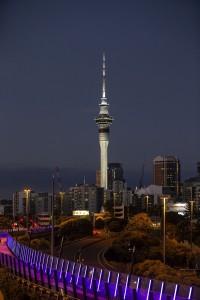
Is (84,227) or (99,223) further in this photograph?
(99,223)

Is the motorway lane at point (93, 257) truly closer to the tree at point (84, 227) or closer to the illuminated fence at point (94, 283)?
the illuminated fence at point (94, 283)

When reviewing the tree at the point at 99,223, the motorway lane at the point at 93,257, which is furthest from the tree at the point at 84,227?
the motorway lane at the point at 93,257

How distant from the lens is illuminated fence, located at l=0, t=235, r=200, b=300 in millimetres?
18547

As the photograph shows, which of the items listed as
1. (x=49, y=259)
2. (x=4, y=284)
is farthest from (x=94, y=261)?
(x=4, y=284)

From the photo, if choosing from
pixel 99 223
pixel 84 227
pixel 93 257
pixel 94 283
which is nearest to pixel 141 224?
pixel 84 227

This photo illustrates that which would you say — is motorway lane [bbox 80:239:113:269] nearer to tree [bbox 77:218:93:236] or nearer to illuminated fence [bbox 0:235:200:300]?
illuminated fence [bbox 0:235:200:300]

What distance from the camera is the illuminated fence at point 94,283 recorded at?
60.8 ft

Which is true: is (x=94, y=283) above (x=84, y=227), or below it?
above

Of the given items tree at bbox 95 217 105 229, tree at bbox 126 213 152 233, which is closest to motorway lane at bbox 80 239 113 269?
tree at bbox 126 213 152 233

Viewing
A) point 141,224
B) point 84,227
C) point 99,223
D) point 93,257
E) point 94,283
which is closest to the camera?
point 94,283

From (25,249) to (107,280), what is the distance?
50.2 feet

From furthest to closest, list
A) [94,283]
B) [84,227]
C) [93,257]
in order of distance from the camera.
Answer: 1. [84,227]
2. [93,257]
3. [94,283]

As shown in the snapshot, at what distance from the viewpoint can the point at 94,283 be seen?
71.6ft

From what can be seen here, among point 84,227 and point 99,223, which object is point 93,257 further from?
point 99,223
